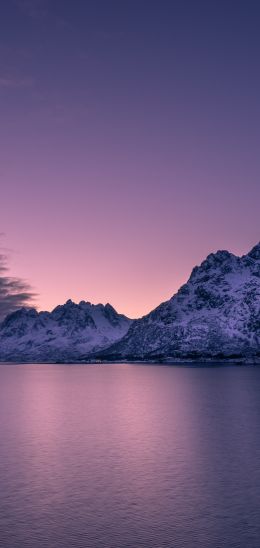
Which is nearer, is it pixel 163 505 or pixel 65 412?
pixel 163 505

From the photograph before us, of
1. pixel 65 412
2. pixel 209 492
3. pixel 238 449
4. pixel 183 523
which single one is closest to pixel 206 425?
pixel 238 449

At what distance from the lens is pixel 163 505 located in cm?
4250

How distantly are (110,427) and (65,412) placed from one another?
26.6 m

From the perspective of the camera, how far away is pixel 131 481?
50688 millimetres

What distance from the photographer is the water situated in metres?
35.8

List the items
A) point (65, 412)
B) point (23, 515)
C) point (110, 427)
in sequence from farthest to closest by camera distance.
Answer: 1. point (65, 412)
2. point (110, 427)
3. point (23, 515)

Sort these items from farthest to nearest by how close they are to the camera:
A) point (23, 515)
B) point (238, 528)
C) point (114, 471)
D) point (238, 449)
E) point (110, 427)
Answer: point (110, 427), point (238, 449), point (114, 471), point (23, 515), point (238, 528)

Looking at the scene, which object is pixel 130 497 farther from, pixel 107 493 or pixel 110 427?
pixel 110 427

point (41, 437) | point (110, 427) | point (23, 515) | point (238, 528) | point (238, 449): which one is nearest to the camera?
point (238, 528)

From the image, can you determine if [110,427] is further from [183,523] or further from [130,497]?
[183,523]

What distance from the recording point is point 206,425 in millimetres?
88812

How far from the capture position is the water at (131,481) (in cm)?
3578

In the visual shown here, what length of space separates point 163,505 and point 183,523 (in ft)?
15.1

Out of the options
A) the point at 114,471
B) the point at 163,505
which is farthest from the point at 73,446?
the point at 163,505
